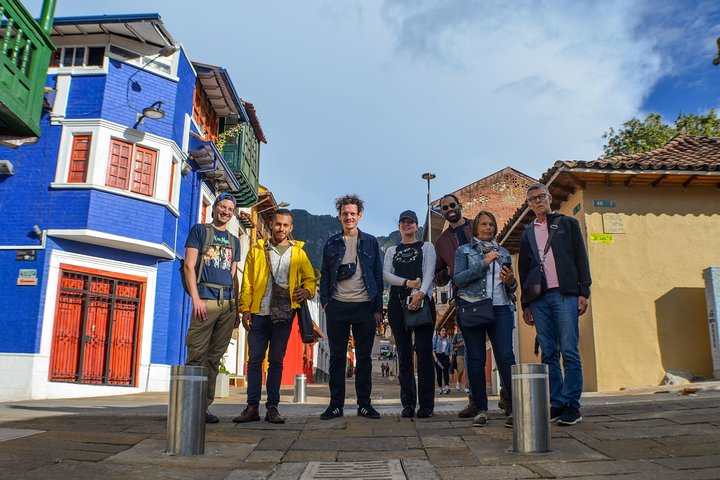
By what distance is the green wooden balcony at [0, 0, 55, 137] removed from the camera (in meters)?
5.40

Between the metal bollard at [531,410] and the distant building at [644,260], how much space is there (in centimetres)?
698

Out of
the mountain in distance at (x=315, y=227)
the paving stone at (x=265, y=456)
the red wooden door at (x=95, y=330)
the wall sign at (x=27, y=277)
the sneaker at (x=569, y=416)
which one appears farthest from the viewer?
the mountain in distance at (x=315, y=227)

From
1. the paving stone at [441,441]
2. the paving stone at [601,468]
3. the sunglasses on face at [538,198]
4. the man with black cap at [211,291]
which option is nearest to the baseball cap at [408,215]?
the sunglasses on face at [538,198]

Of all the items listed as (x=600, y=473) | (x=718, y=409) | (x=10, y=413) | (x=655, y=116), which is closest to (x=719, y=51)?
(x=718, y=409)

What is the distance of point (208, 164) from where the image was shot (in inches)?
730

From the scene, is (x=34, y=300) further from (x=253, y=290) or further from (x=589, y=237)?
(x=589, y=237)

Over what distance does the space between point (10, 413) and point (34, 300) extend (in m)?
7.51

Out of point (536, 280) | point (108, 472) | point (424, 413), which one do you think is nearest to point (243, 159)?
point (424, 413)

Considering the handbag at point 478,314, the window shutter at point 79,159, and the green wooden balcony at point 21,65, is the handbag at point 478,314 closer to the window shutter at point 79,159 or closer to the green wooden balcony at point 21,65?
the green wooden balcony at point 21,65

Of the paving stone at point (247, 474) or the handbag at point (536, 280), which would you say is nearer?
the paving stone at point (247, 474)

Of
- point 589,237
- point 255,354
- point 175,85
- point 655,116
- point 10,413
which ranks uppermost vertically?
point 655,116

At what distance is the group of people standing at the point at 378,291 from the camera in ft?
18.2

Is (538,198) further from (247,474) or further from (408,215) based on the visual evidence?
(247,474)

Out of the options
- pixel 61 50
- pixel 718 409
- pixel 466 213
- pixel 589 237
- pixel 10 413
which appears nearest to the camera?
pixel 718 409
